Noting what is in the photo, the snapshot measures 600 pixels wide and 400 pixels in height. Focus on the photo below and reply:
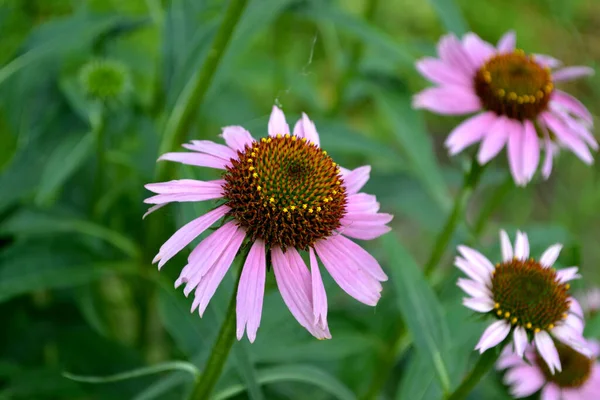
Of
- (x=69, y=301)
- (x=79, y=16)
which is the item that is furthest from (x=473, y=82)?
(x=69, y=301)

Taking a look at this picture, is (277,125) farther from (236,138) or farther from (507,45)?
(507,45)

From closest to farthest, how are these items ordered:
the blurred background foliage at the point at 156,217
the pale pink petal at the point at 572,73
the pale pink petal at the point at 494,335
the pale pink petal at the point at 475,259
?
the pale pink petal at the point at 494,335 < the pale pink petal at the point at 475,259 < the blurred background foliage at the point at 156,217 < the pale pink petal at the point at 572,73

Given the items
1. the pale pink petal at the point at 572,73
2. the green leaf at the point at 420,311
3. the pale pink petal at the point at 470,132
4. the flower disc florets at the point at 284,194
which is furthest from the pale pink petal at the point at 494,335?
the pale pink petal at the point at 572,73

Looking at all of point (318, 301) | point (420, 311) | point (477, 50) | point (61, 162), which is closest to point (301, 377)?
point (420, 311)

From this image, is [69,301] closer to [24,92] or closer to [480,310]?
[24,92]

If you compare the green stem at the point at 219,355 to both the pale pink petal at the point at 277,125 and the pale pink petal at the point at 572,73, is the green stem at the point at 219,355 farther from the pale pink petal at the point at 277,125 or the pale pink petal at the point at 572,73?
the pale pink petal at the point at 572,73

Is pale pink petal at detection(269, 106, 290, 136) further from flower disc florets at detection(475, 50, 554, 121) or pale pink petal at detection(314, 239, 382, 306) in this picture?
flower disc florets at detection(475, 50, 554, 121)

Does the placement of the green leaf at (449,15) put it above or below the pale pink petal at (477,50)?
above

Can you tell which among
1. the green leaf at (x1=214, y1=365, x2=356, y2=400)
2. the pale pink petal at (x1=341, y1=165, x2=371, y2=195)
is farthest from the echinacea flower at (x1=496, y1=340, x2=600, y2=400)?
the pale pink petal at (x1=341, y1=165, x2=371, y2=195)
